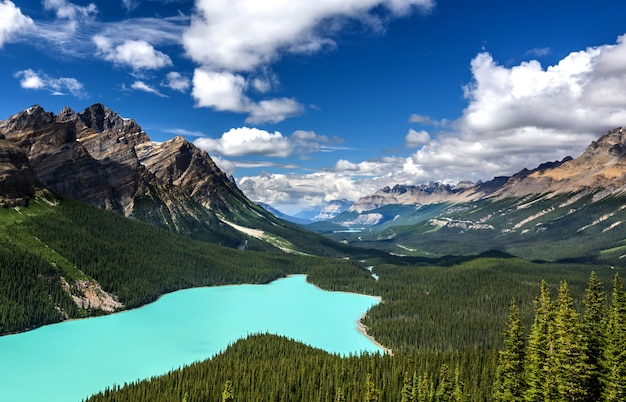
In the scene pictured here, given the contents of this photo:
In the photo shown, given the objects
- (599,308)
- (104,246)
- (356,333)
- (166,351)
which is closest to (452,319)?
(356,333)

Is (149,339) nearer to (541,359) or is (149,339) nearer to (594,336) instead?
(541,359)

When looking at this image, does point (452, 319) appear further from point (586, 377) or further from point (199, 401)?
point (586, 377)

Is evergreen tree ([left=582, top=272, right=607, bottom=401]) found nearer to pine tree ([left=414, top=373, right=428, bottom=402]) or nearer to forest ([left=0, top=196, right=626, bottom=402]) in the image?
forest ([left=0, top=196, right=626, bottom=402])

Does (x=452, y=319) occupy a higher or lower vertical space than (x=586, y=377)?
lower

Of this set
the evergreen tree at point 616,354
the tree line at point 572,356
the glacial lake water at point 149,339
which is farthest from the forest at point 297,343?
the glacial lake water at point 149,339

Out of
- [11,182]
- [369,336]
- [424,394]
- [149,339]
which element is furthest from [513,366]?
[11,182]

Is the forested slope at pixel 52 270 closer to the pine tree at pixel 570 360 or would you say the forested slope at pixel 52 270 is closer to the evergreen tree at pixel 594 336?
the pine tree at pixel 570 360
